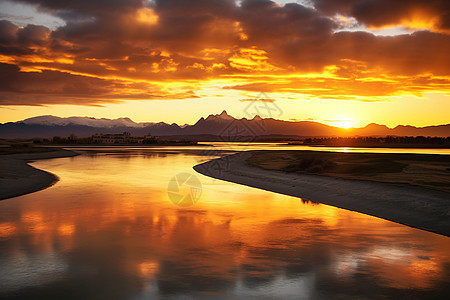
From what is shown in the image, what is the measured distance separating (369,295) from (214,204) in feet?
54.7

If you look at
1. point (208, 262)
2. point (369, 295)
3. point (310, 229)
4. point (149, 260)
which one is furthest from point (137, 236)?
point (369, 295)

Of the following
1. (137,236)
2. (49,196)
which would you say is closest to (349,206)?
(137,236)

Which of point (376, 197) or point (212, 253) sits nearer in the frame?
point (212, 253)

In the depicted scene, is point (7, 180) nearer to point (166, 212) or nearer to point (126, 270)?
point (166, 212)

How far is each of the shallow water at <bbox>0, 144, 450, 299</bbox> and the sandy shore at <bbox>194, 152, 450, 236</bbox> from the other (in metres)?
1.38

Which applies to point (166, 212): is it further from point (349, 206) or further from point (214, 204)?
point (349, 206)

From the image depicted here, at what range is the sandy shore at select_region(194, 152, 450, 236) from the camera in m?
19.5

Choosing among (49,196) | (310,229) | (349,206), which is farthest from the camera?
Answer: (49,196)

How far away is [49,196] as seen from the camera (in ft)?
94.7

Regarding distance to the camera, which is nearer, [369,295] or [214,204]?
[369,295]

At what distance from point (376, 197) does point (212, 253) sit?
48.5 feet

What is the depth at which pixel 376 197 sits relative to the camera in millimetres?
24797

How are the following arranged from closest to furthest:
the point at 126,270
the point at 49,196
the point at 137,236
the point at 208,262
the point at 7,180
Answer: the point at 126,270, the point at 208,262, the point at 137,236, the point at 49,196, the point at 7,180

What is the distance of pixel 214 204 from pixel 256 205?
2930 mm
